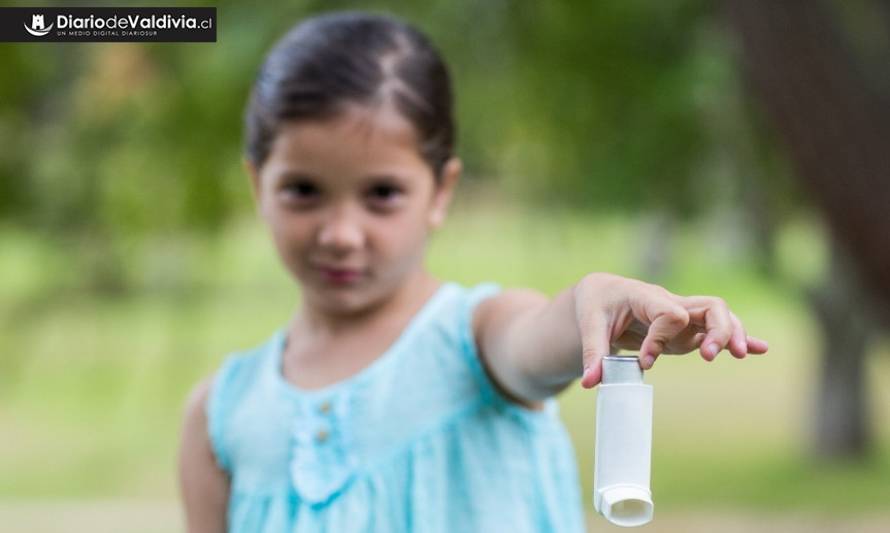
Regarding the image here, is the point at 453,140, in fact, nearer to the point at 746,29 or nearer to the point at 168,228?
the point at 746,29

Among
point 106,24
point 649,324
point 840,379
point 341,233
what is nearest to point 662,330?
point 649,324

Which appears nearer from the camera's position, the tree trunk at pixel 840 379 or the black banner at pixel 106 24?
the black banner at pixel 106 24

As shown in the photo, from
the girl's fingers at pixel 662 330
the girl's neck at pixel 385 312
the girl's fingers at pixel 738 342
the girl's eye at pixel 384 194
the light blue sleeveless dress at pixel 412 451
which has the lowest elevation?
the girl's fingers at pixel 738 342

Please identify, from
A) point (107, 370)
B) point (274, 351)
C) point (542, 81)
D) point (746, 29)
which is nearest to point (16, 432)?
point (107, 370)

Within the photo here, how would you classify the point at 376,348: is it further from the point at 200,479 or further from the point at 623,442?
the point at 623,442

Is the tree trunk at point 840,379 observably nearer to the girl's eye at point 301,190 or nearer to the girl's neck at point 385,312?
the girl's neck at point 385,312

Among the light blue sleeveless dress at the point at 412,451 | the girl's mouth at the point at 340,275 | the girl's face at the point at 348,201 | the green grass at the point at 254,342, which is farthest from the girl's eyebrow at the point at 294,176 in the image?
the green grass at the point at 254,342

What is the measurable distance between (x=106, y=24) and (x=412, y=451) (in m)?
1.61

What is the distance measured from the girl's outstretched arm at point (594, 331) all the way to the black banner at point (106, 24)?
1419mm

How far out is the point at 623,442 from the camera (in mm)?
966

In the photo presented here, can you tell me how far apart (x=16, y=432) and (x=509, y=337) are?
8862 mm

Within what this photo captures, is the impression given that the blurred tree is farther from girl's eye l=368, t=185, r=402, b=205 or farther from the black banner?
girl's eye l=368, t=185, r=402, b=205

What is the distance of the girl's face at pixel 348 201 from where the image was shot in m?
1.49

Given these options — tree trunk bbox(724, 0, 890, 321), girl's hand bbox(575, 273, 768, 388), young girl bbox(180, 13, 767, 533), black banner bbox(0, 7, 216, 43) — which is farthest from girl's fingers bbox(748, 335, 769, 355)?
tree trunk bbox(724, 0, 890, 321)
